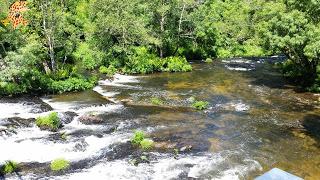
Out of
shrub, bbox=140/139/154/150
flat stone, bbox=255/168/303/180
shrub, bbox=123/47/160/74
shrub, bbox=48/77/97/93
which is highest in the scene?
flat stone, bbox=255/168/303/180

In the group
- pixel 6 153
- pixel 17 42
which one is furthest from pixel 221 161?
pixel 17 42

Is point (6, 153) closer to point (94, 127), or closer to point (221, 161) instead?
point (94, 127)

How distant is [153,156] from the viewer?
793 inches

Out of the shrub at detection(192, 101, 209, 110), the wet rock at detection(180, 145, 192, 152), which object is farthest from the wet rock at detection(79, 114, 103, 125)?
the shrub at detection(192, 101, 209, 110)

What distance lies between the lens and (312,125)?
2542 cm

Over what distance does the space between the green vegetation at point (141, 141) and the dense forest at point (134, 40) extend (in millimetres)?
13628

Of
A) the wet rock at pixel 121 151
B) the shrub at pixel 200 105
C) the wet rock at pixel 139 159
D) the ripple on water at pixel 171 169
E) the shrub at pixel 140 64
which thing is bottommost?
the ripple on water at pixel 171 169

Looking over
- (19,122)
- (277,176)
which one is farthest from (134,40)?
(277,176)

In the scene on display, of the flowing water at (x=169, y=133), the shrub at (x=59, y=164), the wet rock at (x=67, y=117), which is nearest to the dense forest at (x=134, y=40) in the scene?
the flowing water at (x=169, y=133)

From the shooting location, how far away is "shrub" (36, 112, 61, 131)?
23.2 metres

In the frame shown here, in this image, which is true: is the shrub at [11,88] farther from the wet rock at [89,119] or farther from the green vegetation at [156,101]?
the green vegetation at [156,101]

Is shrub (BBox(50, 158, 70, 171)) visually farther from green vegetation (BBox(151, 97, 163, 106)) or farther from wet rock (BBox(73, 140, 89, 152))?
green vegetation (BBox(151, 97, 163, 106))

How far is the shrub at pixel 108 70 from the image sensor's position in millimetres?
42219

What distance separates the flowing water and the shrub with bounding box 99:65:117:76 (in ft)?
18.5
